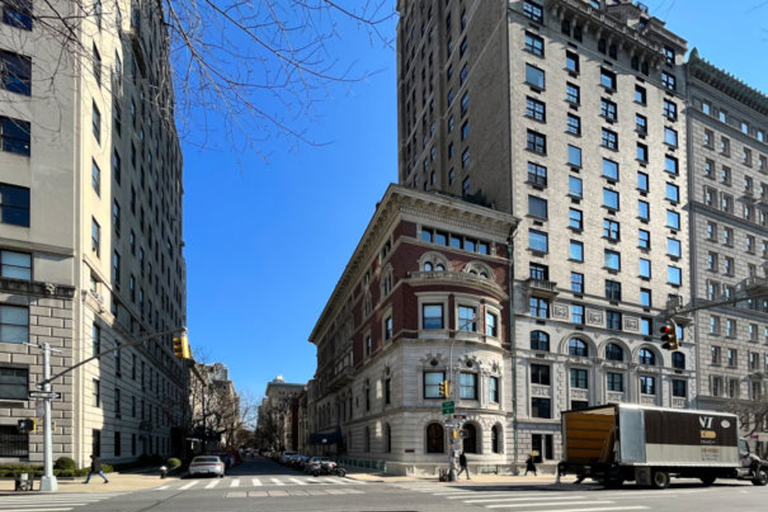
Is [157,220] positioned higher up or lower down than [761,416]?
higher up

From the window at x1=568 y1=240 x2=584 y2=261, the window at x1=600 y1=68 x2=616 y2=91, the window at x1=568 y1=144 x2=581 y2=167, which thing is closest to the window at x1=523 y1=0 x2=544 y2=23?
the window at x1=600 y1=68 x2=616 y2=91

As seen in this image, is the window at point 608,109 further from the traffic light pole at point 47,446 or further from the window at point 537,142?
the traffic light pole at point 47,446

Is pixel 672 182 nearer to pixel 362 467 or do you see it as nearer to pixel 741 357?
pixel 741 357

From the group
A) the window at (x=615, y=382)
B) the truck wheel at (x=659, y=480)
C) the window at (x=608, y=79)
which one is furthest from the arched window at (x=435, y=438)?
the window at (x=608, y=79)

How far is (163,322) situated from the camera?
66375mm

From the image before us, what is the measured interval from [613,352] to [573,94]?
22992 mm

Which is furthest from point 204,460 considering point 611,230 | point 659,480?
point 611,230

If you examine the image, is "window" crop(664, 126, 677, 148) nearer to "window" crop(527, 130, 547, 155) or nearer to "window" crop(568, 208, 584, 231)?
"window" crop(568, 208, 584, 231)

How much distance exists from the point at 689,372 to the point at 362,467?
30.6 meters

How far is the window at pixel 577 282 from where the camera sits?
162 ft

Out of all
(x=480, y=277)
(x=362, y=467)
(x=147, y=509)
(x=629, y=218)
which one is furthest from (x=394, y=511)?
(x=629, y=218)

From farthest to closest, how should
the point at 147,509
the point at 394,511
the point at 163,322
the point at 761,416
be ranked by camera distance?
the point at 163,322 → the point at 761,416 → the point at 147,509 → the point at 394,511

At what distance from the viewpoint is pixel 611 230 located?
52.4 meters

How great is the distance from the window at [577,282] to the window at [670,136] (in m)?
18.3
